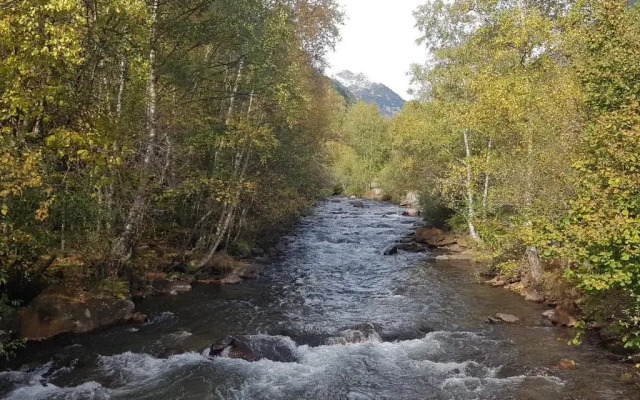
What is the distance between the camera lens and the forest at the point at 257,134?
9641mm

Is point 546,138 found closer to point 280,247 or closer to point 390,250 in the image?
point 390,250

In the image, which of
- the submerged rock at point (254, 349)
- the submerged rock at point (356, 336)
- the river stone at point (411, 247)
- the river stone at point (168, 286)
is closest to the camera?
the submerged rock at point (254, 349)

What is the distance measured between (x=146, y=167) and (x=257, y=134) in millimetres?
7622

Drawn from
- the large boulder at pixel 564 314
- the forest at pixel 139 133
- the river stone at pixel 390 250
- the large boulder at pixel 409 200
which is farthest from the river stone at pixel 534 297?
the large boulder at pixel 409 200

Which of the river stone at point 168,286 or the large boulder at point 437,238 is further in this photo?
the large boulder at point 437,238

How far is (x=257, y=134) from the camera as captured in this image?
76.7 ft

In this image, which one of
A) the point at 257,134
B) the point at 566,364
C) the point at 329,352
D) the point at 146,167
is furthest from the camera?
the point at 257,134

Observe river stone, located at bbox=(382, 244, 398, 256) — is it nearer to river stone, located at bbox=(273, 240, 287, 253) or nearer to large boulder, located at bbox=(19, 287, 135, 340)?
river stone, located at bbox=(273, 240, 287, 253)

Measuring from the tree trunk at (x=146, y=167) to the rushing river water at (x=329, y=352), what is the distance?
2788 millimetres

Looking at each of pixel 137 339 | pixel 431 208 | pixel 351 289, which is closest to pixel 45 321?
pixel 137 339

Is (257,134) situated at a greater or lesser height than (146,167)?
greater

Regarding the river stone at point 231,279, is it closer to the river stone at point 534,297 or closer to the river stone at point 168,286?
the river stone at point 168,286

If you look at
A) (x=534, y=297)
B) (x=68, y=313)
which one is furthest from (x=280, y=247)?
(x=68, y=313)

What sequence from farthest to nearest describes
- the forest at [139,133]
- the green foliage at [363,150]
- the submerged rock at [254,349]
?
the green foliage at [363,150] < the submerged rock at [254,349] < the forest at [139,133]
